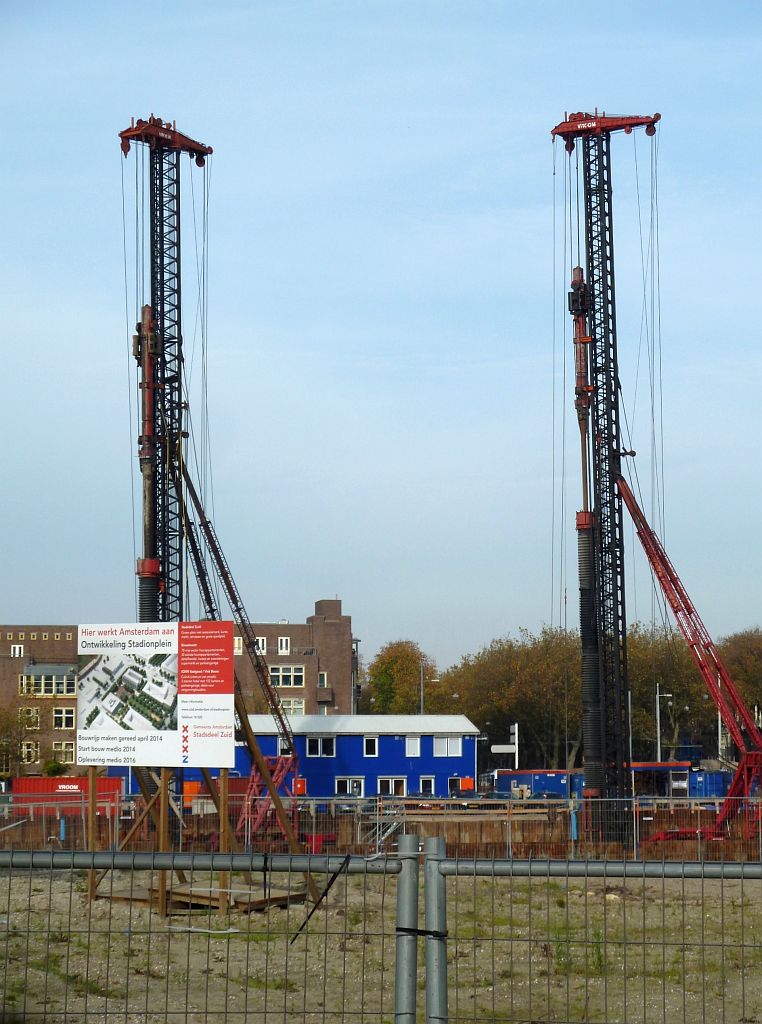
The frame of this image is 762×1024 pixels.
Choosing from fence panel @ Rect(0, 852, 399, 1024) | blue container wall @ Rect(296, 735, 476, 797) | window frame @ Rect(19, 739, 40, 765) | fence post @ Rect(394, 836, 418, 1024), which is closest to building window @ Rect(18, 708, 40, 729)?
window frame @ Rect(19, 739, 40, 765)

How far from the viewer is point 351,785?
60031mm

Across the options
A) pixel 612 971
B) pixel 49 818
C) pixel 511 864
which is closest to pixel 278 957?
pixel 612 971

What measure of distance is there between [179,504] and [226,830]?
26.7m

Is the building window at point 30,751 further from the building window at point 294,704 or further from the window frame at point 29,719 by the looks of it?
the building window at point 294,704

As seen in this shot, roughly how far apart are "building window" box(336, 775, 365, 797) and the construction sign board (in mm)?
39214

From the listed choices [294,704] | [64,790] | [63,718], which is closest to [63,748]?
[63,718]

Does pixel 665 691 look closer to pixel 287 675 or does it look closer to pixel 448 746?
pixel 287 675

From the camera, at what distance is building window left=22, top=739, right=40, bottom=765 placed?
268ft

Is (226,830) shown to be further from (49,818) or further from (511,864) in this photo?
(49,818)

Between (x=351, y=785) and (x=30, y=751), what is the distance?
32013 mm

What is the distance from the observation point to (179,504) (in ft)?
155

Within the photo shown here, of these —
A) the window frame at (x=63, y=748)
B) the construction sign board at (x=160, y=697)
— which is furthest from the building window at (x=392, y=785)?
the construction sign board at (x=160, y=697)

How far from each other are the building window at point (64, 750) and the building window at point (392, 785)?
3499cm

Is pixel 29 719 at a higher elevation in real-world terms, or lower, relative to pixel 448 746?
higher
